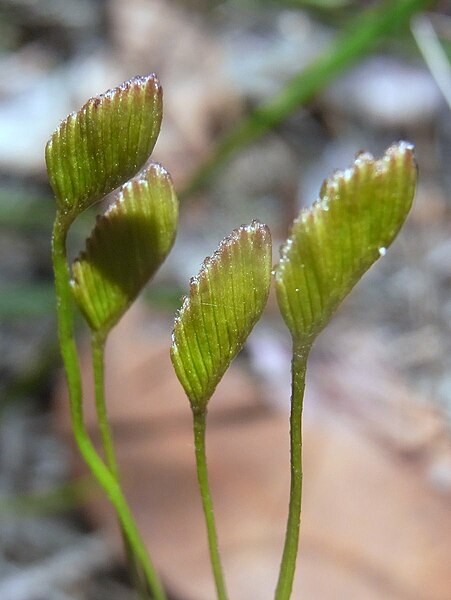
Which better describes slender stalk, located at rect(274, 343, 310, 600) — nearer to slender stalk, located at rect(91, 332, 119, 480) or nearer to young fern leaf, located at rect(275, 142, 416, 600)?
young fern leaf, located at rect(275, 142, 416, 600)

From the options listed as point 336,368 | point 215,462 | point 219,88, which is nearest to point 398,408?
point 336,368

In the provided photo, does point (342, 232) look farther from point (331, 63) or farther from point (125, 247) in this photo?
point (331, 63)

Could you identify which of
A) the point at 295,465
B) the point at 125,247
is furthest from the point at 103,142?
the point at 295,465

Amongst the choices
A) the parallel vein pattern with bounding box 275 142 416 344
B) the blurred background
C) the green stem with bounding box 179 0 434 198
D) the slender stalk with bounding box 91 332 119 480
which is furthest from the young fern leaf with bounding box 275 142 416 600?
the green stem with bounding box 179 0 434 198

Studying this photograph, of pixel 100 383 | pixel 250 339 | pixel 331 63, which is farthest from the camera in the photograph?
pixel 250 339

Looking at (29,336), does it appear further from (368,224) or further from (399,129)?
(368,224)

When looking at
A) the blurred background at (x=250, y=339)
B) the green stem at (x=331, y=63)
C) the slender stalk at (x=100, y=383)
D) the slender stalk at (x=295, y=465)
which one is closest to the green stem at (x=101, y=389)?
the slender stalk at (x=100, y=383)
